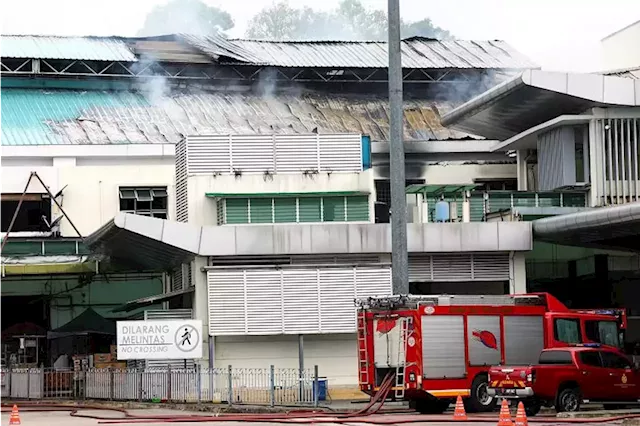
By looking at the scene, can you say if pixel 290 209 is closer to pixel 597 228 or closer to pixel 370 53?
pixel 597 228

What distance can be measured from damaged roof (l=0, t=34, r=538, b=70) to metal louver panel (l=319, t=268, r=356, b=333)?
26413mm

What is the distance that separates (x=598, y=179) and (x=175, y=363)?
16106 mm

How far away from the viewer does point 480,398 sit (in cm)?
3131

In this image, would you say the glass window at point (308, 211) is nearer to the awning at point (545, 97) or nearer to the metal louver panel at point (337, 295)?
the metal louver panel at point (337, 295)

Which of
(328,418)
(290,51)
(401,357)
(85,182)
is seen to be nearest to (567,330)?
(401,357)

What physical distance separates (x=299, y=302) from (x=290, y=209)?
3476 mm

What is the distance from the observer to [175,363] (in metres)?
39.3

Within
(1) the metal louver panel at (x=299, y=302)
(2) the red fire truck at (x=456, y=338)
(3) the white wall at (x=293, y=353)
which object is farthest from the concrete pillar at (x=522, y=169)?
(2) the red fire truck at (x=456, y=338)

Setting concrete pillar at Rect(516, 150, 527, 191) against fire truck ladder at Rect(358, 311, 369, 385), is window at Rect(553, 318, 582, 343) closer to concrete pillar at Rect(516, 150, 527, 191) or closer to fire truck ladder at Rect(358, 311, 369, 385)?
fire truck ladder at Rect(358, 311, 369, 385)

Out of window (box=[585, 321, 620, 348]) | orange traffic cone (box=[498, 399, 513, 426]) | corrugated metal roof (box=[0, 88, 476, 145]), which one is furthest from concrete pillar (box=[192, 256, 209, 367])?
corrugated metal roof (box=[0, 88, 476, 145])

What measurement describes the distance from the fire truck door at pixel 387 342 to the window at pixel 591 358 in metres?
4.41

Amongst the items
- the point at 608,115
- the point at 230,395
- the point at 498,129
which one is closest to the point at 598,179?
the point at 608,115

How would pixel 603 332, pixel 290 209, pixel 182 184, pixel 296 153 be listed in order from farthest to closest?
pixel 182 184 → pixel 296 153 → pixel 290 209 → pixel 603 332

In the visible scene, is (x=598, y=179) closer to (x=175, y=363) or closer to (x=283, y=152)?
(x=283, y=152)
